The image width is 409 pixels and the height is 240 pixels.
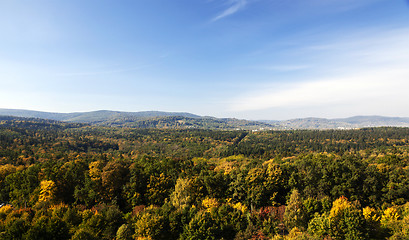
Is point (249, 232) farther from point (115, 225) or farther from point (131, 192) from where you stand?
point (131, 192)

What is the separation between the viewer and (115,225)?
40.6m

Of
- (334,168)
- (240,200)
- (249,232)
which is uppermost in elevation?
(334,168)

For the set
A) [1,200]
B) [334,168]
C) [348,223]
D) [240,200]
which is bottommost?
[1,200]

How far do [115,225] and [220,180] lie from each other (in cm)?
3022

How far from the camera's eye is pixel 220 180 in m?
59.2

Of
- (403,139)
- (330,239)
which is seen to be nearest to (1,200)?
(330,239)

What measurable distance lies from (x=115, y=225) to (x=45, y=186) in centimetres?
3182

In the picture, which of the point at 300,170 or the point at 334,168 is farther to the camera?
the point at 300,170

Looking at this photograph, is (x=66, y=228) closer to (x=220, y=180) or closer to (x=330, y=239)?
(x=220, y=180)

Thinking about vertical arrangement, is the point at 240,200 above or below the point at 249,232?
below

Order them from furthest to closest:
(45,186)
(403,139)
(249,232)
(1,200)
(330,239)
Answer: (403,139), (1,200), (45,186), (249,232), (330,239)

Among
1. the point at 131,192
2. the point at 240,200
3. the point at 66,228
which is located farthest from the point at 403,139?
the point at 66,228

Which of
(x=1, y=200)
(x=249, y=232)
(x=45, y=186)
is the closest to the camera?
(x=249, y=232)

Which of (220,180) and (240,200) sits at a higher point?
(220,180)
